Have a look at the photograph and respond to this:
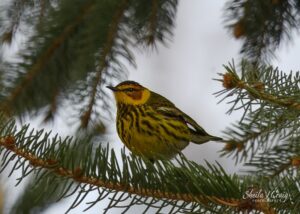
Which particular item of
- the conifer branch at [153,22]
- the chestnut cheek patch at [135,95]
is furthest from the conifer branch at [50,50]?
the chestnut cheek patch at [135,95]

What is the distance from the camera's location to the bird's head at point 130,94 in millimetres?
2906

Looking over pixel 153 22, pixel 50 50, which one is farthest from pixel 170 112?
pixel 50 50

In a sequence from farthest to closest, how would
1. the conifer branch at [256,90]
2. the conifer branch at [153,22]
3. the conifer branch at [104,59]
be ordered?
1. the conifer branch at [153,22]
2. the conifer branch at [104,59]
3. the conifer branch at [256,90]

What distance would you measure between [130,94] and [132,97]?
19 mm

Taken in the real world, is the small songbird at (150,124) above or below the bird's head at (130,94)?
below

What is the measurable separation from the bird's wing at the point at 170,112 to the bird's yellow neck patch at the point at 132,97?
5 cm

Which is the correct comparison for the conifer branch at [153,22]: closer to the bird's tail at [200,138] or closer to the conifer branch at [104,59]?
the conifer branch at [104,59]

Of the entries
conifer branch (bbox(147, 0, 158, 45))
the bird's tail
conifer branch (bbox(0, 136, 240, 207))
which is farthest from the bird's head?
conifer branch (bbox(0, 136, 240, 207))

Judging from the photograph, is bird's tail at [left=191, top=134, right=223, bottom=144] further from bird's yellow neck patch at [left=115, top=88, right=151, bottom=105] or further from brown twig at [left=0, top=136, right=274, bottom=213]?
brown twig at [left=0, top=136, right=274, bottom=213]

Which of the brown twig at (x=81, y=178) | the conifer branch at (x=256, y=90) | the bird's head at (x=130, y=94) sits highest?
the bird's head at (x=130, y=94)

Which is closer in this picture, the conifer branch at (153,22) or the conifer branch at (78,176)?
the conifer branch at (78,176)

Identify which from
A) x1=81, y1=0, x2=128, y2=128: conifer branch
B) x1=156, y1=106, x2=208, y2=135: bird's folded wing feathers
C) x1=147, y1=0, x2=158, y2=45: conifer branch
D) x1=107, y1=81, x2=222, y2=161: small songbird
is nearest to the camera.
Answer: x1=81, y1=0, x2=128, y2=128: conifer branch

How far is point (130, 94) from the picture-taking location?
299 cm

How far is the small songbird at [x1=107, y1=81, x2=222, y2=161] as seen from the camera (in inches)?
104
